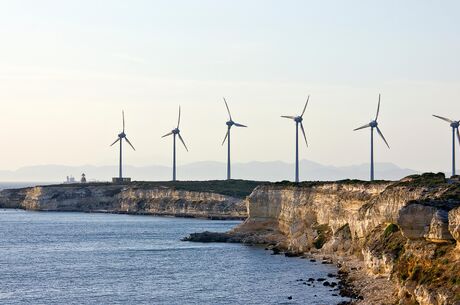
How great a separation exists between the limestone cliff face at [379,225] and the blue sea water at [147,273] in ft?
21.0

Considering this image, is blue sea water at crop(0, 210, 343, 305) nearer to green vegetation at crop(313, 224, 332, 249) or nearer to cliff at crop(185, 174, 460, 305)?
cliff at crop(185, 174, 460, 305)

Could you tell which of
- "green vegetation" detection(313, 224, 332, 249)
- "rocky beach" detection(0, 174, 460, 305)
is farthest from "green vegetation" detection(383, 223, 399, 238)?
"green vegetation" detection(313, 224, 332, 249)

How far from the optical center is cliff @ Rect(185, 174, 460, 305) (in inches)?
2628

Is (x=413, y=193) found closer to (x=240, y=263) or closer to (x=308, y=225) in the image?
(x=240, y=263)

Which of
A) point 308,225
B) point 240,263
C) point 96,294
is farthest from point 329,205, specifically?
point 96,294

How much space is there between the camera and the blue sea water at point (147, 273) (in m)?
86.6

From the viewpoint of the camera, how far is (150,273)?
4188 inches

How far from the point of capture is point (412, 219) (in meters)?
74.8

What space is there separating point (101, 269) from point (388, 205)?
123ft

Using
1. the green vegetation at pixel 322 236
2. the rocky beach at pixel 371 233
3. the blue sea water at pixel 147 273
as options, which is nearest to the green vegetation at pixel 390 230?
the rocky beach at pixel 371 233

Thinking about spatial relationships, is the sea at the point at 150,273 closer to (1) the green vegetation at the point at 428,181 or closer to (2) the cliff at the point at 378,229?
(2) the cliff at the point at 378,229

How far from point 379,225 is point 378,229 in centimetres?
164

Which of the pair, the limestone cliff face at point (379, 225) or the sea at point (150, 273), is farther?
the sea at point (150, 273)

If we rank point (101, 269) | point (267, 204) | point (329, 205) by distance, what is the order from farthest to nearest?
point (267, 204)
point (329, 205)
point (101, 269)
